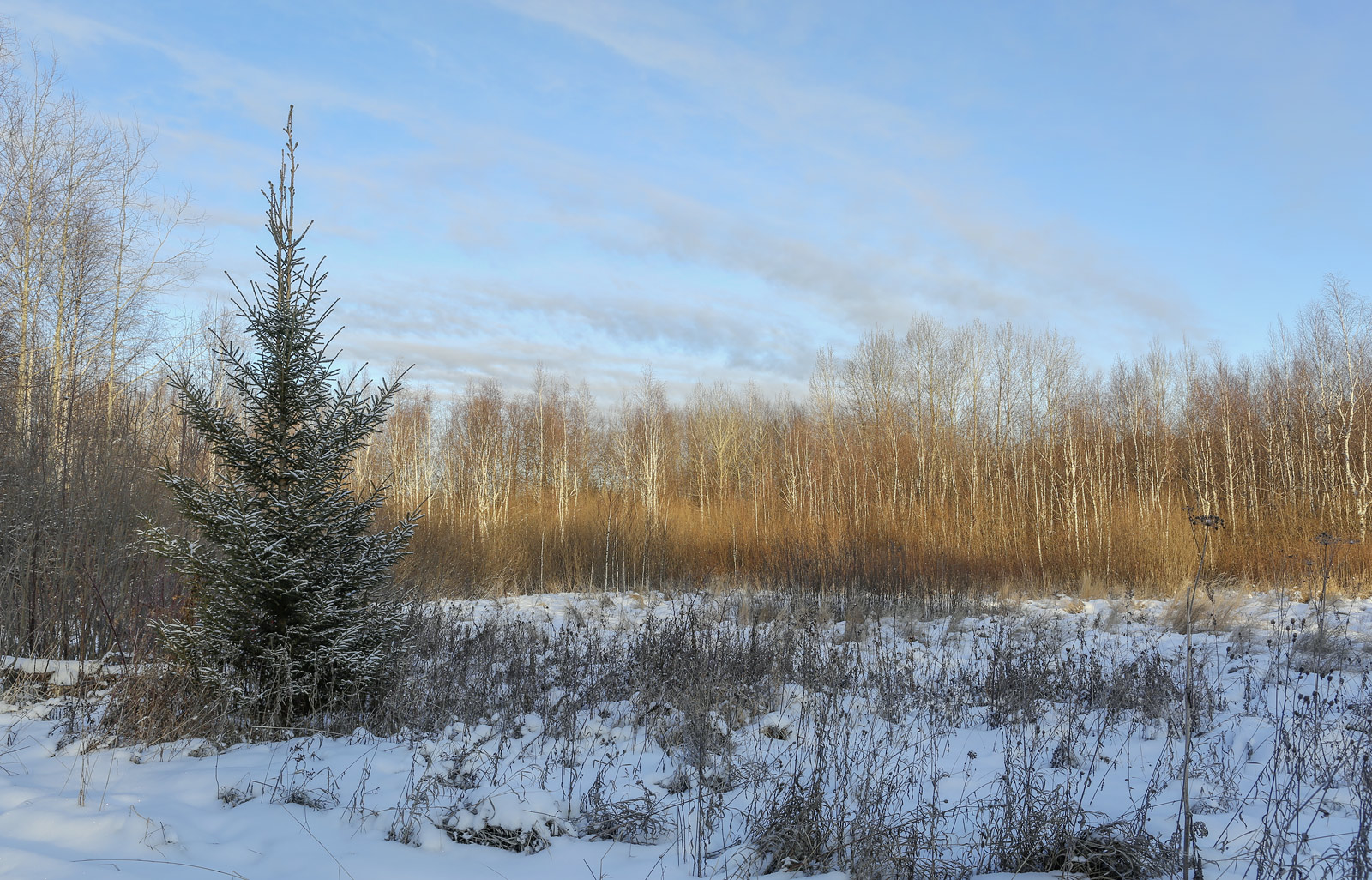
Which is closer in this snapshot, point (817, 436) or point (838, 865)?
point (838, 865)

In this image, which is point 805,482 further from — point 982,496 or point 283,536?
point 283,536

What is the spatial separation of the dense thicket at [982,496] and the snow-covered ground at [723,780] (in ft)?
23.3

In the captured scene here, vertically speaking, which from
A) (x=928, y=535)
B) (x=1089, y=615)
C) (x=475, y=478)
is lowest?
(x=1089, y=615)

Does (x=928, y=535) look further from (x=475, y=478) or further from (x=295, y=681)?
(x=475, y=478)

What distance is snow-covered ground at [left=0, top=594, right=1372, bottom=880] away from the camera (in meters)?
3.10

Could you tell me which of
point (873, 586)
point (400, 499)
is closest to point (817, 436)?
point (873, 586)

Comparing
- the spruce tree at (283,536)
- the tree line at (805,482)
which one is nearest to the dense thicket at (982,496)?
the tree line at (805,482)

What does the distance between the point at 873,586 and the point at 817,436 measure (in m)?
8.51

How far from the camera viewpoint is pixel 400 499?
23.2 metres

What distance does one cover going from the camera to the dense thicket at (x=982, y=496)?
1479 cm

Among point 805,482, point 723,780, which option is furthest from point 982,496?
point 723,780

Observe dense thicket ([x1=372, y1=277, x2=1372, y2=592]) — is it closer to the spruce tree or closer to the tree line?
the tree line

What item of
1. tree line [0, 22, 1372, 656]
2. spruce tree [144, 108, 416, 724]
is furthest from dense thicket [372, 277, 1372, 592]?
spruce tree [144, 108, 416, 724]

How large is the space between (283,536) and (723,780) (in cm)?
329
